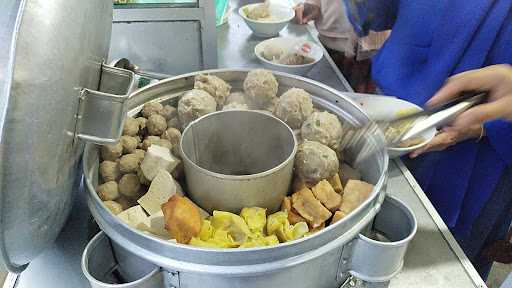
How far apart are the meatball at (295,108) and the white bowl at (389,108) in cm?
15

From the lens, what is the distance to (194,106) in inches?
31.3

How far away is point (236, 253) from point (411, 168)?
77cm

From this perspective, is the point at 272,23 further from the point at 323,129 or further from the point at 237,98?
the point at 323,129

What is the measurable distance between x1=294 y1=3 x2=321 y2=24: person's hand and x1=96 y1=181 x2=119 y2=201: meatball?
1.00 metres

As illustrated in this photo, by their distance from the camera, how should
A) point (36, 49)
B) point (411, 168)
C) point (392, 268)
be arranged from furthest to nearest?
point (411, 168) → point (392, 268) → point (36, 49)

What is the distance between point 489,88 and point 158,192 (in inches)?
25.3

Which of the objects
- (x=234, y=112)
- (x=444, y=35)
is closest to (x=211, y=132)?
(x=234, y=112)

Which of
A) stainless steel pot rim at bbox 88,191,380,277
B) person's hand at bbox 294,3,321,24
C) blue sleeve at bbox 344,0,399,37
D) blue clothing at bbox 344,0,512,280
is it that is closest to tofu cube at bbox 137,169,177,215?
stainless steel pot rim at bbox 88,191,380,277

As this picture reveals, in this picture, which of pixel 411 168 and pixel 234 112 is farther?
pixel 411 168

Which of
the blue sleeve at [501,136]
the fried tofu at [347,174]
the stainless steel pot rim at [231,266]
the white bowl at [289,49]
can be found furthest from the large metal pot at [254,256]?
the white bowl at [289,49]

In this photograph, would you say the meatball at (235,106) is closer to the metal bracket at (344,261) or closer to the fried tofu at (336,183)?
the fried tofu at (336,183)

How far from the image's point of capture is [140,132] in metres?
0.83

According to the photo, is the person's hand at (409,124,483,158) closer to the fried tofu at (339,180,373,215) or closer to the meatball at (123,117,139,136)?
the fried tofu at (339,180,373,215)

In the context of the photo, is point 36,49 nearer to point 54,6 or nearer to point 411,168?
point 54,6
